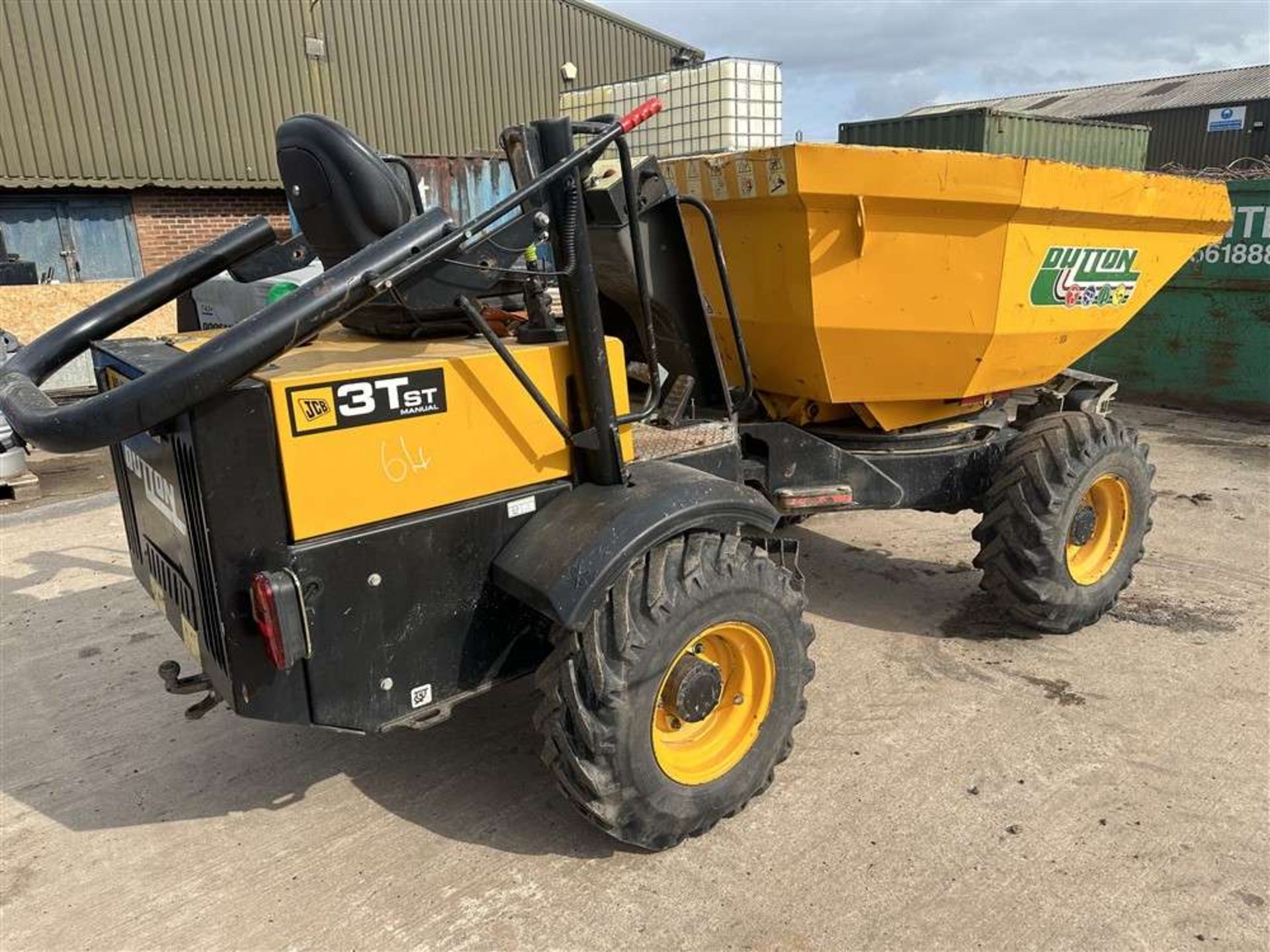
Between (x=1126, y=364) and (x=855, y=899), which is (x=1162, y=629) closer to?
(x=855, y=899)

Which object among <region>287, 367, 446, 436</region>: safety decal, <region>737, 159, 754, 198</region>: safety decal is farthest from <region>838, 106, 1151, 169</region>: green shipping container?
<region>287, 367, 446, 436</region>: safety decal

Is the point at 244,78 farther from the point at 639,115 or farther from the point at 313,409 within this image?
the point at 313,409

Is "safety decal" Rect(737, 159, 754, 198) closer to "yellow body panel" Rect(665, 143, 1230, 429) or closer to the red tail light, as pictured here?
"yellow body panel" Rect(665, 143, 1230, 429)

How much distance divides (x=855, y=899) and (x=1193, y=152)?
28891 mm

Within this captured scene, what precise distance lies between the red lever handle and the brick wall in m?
12.8

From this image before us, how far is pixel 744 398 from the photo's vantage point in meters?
3.67

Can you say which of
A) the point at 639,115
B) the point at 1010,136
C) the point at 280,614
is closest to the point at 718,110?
the point at 1010,136

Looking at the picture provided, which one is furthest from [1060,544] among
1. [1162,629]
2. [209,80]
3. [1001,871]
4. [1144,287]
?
[209,80]

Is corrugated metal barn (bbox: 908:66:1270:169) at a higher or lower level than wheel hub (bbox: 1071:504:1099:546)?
higher

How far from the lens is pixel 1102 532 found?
4.48 metres

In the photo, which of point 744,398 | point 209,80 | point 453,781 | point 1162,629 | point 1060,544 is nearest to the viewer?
point 453,781

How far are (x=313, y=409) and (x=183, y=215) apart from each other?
14.4m

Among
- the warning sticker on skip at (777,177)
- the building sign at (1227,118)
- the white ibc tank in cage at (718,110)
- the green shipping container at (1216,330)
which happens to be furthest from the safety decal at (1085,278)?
the building sign at (1227,118)

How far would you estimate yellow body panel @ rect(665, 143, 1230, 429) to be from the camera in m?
3.44
